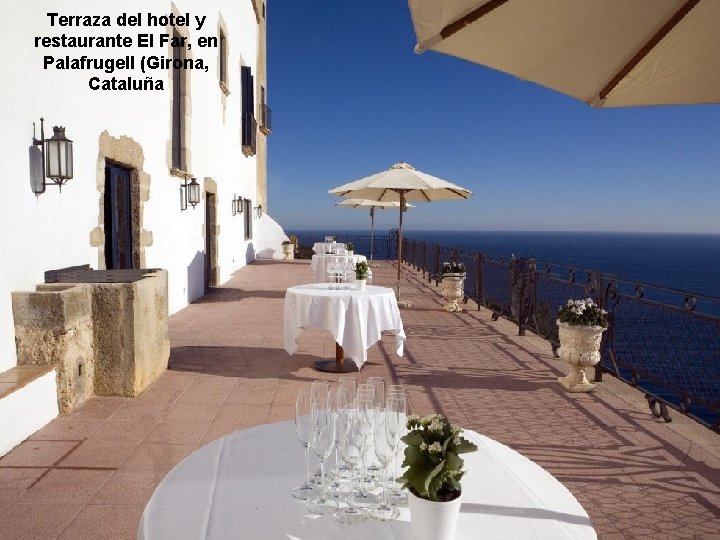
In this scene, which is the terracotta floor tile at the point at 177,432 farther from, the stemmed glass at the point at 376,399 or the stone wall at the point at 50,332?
the stemmed glass at the point at 376,399

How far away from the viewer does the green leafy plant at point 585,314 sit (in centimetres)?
471

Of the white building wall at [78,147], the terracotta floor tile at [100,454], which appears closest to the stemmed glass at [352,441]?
the terracotta floor tile at [100,454]

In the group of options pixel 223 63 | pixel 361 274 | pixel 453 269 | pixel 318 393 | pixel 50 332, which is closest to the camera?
pixel 318 393

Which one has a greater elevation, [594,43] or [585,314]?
[594,43]

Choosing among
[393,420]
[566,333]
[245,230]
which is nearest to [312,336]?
[566,333]

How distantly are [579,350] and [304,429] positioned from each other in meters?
3.91

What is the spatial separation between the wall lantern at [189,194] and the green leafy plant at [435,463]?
789 centimetres

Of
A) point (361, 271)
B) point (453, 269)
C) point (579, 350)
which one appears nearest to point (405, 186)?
point (453, 269)

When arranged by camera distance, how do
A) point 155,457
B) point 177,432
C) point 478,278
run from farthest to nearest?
point 478,278 → point 177,432 → point 155,457

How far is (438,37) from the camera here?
7.52 feet

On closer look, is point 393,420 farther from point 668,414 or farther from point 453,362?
point 453,362

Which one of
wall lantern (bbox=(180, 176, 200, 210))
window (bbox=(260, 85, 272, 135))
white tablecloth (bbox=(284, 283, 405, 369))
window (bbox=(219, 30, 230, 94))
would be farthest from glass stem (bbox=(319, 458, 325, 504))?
window (bbox=(260, 85, 272, 135))

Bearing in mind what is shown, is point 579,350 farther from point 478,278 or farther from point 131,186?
point 131,186

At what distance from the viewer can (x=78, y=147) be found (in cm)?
500
